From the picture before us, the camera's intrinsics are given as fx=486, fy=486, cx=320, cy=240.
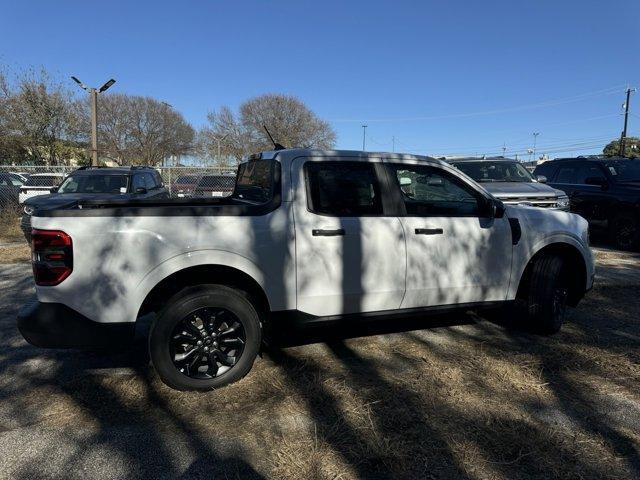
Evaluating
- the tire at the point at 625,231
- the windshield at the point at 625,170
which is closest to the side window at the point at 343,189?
the tire at the point at 625,231

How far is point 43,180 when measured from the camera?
15.6 meters

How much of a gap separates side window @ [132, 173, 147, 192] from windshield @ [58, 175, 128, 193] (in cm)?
16

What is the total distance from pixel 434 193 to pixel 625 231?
8079mm

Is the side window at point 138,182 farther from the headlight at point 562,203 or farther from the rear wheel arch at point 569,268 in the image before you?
the headlight at point 562,203

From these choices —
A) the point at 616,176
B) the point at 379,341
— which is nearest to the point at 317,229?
the point at 379,341

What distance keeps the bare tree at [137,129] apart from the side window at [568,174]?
41706 mm

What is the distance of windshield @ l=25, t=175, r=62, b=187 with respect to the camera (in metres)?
15.5

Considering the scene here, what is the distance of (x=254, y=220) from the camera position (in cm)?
359

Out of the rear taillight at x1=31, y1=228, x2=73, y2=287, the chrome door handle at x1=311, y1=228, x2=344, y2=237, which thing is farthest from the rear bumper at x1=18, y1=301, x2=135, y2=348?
the chrome door handle at x1=311, y1=228, x2=344, y2=237

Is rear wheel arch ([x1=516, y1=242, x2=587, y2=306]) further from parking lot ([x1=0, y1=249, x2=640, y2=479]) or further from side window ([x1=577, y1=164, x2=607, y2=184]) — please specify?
side window ([x1=577, y1=164, x2=607, y2=184])

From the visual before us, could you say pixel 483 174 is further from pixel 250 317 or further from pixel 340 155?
pixel 250 317

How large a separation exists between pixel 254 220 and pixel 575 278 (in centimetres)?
347

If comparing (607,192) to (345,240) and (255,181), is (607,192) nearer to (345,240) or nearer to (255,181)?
(345,240)

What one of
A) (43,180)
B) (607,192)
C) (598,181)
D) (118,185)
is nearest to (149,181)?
(118,185)
